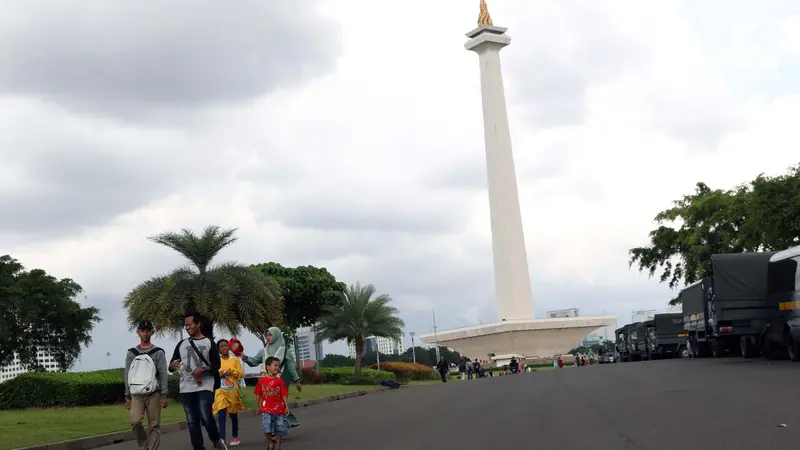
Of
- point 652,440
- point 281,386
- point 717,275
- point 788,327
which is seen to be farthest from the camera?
point 717,275

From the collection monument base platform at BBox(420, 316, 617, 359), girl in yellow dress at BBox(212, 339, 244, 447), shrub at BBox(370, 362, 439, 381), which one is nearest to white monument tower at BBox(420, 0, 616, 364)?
monument base platform at BBox(420, 316, 617, 359)

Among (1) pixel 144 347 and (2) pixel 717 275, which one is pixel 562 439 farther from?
(2) pixel 717 275

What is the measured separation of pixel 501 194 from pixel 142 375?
68784mm

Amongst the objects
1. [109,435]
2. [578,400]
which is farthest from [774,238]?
[109,435]

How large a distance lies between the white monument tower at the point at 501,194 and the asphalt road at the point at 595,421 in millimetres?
56668

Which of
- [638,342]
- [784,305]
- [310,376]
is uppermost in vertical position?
[784,305]

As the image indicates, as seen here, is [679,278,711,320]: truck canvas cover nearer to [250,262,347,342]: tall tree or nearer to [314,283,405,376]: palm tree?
[314,283,405,376]: palm tree

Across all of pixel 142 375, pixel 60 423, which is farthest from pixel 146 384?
pixel 60 423

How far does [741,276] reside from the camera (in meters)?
30.2

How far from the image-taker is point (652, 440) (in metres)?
10.4

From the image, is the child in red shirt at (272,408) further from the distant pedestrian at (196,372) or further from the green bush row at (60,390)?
the green bush row at (60,390)

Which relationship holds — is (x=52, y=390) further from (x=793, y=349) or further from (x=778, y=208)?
(x=778, y=208)

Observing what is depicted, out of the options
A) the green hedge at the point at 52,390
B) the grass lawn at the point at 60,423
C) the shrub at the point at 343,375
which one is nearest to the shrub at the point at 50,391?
the green hedge at the point at 52,390

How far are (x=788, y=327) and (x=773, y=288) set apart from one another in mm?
2424
